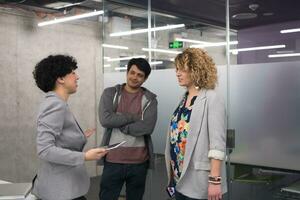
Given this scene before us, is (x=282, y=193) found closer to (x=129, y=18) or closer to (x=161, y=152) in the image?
(x=161, y=152)

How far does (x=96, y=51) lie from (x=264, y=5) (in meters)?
3.36

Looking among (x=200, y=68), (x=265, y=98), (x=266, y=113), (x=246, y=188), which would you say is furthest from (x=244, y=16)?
(x=246, y=188)

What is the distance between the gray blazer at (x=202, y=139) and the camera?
73.6 inches

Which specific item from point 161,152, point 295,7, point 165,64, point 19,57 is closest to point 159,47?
point 165,64

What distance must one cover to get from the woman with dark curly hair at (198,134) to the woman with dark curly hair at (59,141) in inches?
18.4

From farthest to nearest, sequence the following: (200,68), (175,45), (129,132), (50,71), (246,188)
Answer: (175,45), (246,188), (129,132), (200,68), (50,71)

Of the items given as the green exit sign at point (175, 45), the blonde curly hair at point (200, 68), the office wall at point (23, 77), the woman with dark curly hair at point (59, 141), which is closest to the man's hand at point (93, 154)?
the woman with dark curly hair at point (59, 141)

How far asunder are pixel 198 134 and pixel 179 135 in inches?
5.6

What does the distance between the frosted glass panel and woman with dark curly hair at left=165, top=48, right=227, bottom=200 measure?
2.68ft

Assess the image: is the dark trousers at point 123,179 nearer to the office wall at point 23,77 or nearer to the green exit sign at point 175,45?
the green exit sign at point 175,45

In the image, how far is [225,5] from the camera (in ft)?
9.39

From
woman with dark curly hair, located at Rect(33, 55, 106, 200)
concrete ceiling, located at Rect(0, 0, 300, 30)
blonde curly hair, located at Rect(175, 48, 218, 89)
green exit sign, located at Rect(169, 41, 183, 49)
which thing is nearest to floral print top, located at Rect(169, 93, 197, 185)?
blonde curly hair, located at Rect(175, 48, 218, 89)

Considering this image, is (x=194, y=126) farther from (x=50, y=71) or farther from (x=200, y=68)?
(x=50, y=71)

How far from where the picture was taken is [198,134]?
6.24 feet
